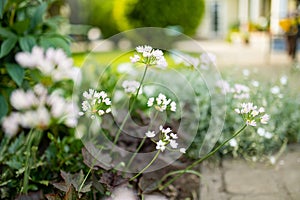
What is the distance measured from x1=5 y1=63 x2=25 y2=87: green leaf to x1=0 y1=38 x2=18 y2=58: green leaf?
8 centimetres

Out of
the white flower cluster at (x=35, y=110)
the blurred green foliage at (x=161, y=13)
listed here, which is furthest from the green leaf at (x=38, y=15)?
the blurred green foliage at (x=161, y=13)

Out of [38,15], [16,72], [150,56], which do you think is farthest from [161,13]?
[150,56]

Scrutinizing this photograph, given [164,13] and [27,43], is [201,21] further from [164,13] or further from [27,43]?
[27,43]

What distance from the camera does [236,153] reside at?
2.27 meters

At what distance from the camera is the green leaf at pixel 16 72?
203cm

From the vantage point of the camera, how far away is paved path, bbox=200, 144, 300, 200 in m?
1.84

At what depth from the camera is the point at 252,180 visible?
2.00 m

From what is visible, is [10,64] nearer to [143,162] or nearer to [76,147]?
[76,147]

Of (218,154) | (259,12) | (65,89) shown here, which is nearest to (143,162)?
(218,154)

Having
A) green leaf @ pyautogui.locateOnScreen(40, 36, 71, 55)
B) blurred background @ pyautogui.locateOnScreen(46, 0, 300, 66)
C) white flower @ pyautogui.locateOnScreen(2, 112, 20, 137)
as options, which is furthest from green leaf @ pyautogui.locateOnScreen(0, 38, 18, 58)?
blurred background @ pyautogui.locateOnScreen(46, 0, 300, 66)

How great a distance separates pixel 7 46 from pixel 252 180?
1.38 m

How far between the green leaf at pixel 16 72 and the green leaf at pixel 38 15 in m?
0.27

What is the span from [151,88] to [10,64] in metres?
0.90

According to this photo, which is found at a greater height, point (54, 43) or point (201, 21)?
point (54, 43)
